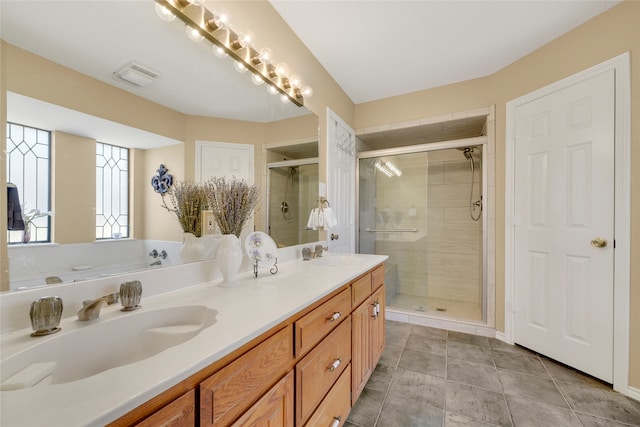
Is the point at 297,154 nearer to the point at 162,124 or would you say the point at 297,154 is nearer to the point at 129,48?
the point at 162,124

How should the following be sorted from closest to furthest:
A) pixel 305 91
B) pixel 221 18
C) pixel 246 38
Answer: pixel 221 18 < pixel 246 38 < pixel 305 91

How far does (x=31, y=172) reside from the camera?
720 mm

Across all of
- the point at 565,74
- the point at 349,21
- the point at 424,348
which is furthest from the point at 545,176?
the point at 349,21

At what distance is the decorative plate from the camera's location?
4.32ft

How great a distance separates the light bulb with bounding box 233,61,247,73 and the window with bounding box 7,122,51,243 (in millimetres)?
930

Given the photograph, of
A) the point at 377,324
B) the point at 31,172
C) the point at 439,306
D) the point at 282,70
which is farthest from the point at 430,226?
the point at 31,172

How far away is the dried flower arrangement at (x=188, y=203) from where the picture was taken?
1082 mm

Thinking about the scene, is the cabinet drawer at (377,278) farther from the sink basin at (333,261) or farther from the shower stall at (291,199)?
the shower stall at (291,199)

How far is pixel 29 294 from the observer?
2.34 ft

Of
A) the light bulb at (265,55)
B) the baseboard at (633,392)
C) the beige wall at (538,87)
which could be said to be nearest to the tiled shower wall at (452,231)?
the beige wall at (538,87)

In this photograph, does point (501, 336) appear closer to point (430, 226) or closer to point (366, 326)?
point (430, 226)

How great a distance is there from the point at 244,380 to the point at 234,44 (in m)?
1.52

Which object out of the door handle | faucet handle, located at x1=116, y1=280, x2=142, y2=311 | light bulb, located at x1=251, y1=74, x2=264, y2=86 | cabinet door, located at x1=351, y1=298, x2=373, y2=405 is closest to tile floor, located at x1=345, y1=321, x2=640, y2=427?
cabinet door, located at x1=351, y1=298, x2=373, y2=405

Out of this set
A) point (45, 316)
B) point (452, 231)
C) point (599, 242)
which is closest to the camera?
point (45, 316)
